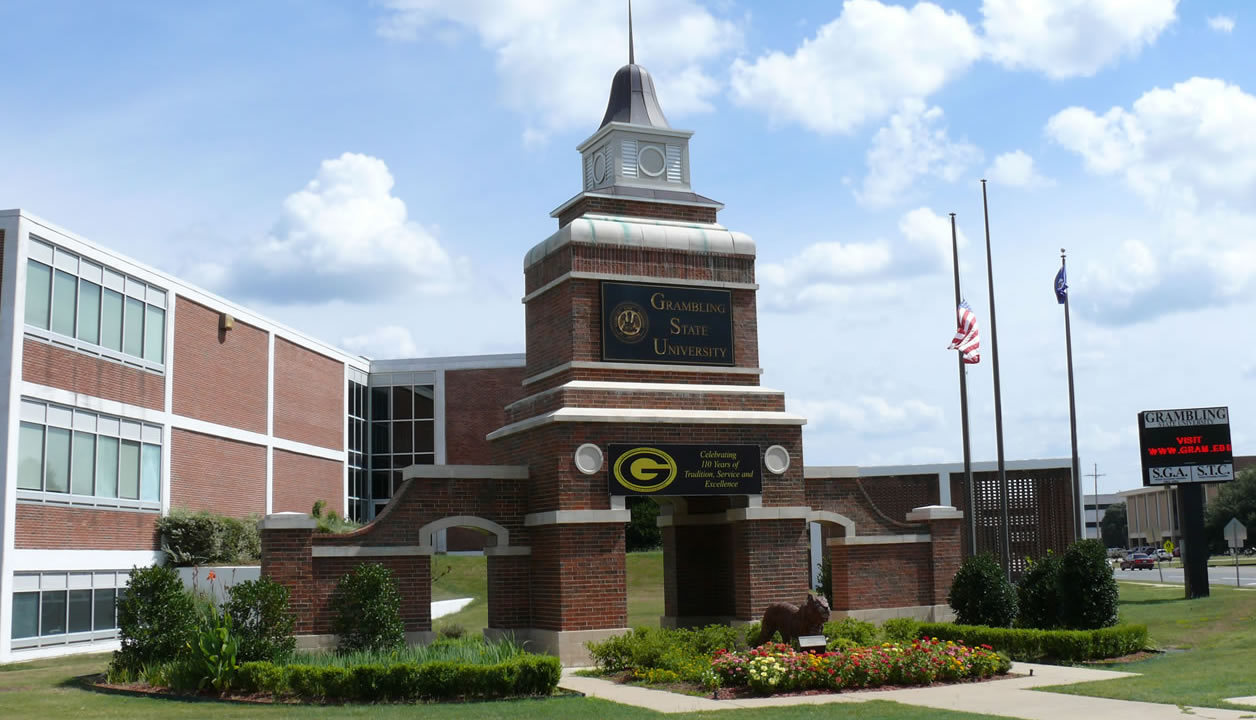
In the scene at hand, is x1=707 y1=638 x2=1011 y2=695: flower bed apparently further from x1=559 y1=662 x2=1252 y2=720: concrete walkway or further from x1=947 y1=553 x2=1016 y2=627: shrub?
x1=947 y1=553 x2=1016 y2=627: shrub

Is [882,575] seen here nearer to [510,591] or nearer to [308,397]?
[510,591]

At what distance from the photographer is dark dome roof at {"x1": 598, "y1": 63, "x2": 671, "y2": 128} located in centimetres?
2634

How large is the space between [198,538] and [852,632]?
927 inches

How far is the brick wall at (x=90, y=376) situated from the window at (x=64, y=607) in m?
5.09

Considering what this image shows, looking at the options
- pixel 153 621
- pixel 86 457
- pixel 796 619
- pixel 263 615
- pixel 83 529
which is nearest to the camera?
pixel 796 619

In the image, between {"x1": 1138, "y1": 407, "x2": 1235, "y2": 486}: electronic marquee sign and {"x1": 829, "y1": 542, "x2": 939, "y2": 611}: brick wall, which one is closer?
{"x1": 829, "y1": 542, "x2": 939, "y2": 611}: brick wall

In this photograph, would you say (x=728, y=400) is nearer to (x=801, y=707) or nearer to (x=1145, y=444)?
(x=801, y=707)

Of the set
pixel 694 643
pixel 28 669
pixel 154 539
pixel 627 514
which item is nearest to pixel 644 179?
pixel 627 514

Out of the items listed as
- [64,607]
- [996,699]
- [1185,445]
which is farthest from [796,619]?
[64,607]

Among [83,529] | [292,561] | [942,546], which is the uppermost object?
[83,529]

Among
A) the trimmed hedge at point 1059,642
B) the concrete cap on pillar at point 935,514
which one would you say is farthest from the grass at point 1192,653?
the concrete cap on pillar at point 935,514

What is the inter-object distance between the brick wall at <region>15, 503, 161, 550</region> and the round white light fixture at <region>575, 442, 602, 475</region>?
16561mm

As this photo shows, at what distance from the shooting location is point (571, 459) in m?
22.5

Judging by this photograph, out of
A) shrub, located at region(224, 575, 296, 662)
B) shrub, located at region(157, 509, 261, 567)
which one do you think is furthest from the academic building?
shrub, located at region(224, 575, 296, 662)
